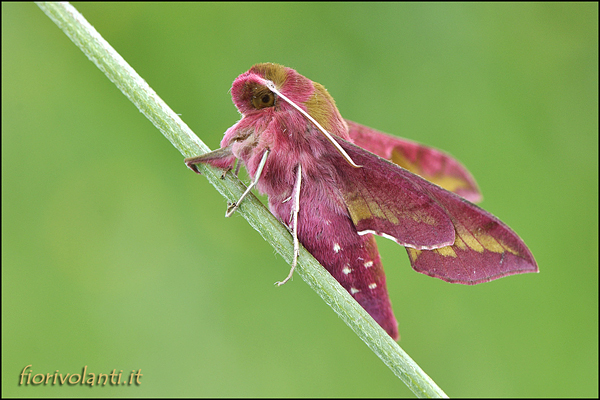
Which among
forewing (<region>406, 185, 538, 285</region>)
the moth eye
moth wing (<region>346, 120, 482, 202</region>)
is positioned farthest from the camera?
moth wing (<region>346, 120, 482, 202</region>)

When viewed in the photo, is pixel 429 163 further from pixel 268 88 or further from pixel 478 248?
pixel 268 88

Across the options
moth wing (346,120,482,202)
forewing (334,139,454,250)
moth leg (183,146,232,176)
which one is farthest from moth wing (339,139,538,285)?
moth wing (346,120,482,202)

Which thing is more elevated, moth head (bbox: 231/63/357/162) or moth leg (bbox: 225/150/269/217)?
moth head (bbox: 231/63/357/162)

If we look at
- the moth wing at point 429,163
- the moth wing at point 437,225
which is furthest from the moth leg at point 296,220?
the moth wing at point 429,163

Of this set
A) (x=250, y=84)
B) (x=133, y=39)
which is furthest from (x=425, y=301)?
(x=133, y=39)

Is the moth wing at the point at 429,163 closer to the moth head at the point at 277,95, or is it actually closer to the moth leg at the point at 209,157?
the moth head at the point at 277,95

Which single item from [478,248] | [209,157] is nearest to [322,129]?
[209,157]

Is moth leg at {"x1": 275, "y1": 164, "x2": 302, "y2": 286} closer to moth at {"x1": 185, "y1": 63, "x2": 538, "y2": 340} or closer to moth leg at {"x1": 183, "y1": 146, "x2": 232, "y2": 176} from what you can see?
moth at {"x1": 185, "y1": 63, "x2": 538, "y2": 340}
